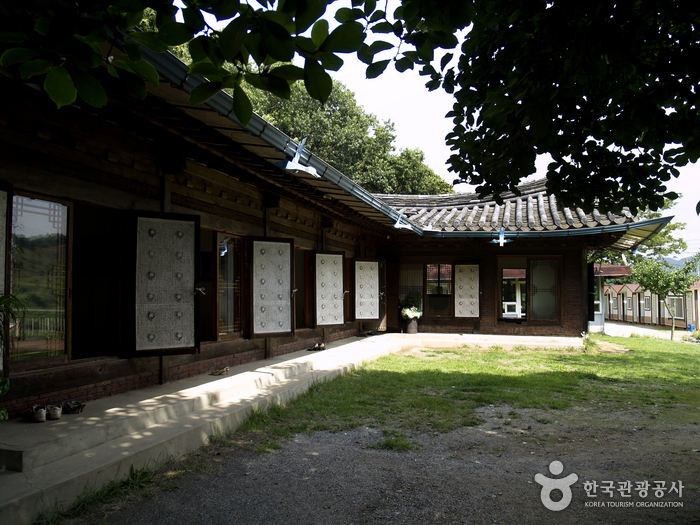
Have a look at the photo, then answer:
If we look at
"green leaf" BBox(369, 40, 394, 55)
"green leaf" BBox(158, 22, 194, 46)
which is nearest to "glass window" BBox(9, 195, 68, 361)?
"green leaf" BBox(158, 22, 194, 46)

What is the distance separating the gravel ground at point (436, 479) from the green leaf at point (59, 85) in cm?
230

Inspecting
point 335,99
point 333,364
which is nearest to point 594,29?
point 333,364

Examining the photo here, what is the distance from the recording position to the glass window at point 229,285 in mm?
6410

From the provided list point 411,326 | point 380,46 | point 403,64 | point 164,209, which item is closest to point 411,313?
point 411,326

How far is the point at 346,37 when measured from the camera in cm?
151

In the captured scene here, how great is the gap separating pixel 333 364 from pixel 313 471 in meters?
3.97

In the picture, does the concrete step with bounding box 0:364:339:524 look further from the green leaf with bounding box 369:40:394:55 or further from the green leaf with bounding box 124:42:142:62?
the green leaf with bounding box 369:40:394:55

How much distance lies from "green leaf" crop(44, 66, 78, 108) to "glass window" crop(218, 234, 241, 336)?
484 cm

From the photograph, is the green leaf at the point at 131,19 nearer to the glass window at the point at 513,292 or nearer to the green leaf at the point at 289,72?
the green leaf at the point at 289,72

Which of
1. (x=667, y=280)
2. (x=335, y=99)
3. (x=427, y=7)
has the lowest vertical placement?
(x=667, y=280)

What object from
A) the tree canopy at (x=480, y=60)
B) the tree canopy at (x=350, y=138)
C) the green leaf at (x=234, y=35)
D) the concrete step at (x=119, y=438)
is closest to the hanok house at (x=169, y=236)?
the concrete step at (x=119, y=438)

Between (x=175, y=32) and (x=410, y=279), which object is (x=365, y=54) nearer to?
(x=175, y=32)

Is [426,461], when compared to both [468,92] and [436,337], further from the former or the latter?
[436,337]

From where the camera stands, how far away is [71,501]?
281 centimetres
